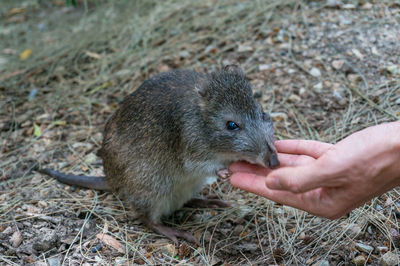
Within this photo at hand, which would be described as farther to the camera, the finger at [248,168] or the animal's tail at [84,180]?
the animal's tail at [84,180]

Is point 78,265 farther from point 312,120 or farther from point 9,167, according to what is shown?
point 312,120

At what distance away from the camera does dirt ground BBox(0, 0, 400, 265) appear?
462 centimetres

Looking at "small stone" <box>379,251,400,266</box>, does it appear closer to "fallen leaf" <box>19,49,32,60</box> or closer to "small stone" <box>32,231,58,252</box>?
"small stone" <box>32,231,58,252</box>

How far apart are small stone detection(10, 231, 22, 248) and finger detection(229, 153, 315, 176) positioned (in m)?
2.37

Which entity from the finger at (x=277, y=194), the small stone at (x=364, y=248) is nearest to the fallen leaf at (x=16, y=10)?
the finger at (x=277, y=194)

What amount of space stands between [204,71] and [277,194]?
3896 mm

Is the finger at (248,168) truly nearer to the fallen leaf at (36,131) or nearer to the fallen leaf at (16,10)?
the fallen leaf at (36,131)

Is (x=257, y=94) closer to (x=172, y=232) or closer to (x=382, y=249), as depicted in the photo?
(x=172, y=232)

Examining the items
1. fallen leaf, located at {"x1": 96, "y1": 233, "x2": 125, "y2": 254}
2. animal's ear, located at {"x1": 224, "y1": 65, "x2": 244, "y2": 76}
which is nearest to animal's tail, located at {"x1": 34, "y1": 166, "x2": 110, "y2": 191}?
fallen leaf, located at {"x1": 96, "y1": 233, "x2": 125, "y2": 254}

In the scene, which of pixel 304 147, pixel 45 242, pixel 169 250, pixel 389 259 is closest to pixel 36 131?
pixel 45 242

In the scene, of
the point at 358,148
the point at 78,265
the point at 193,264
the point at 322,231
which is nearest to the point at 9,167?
the point at 78,265

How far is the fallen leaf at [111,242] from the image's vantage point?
4736 millimetres

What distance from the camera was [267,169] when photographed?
4402 mm

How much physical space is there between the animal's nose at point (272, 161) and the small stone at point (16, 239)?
274 cm
